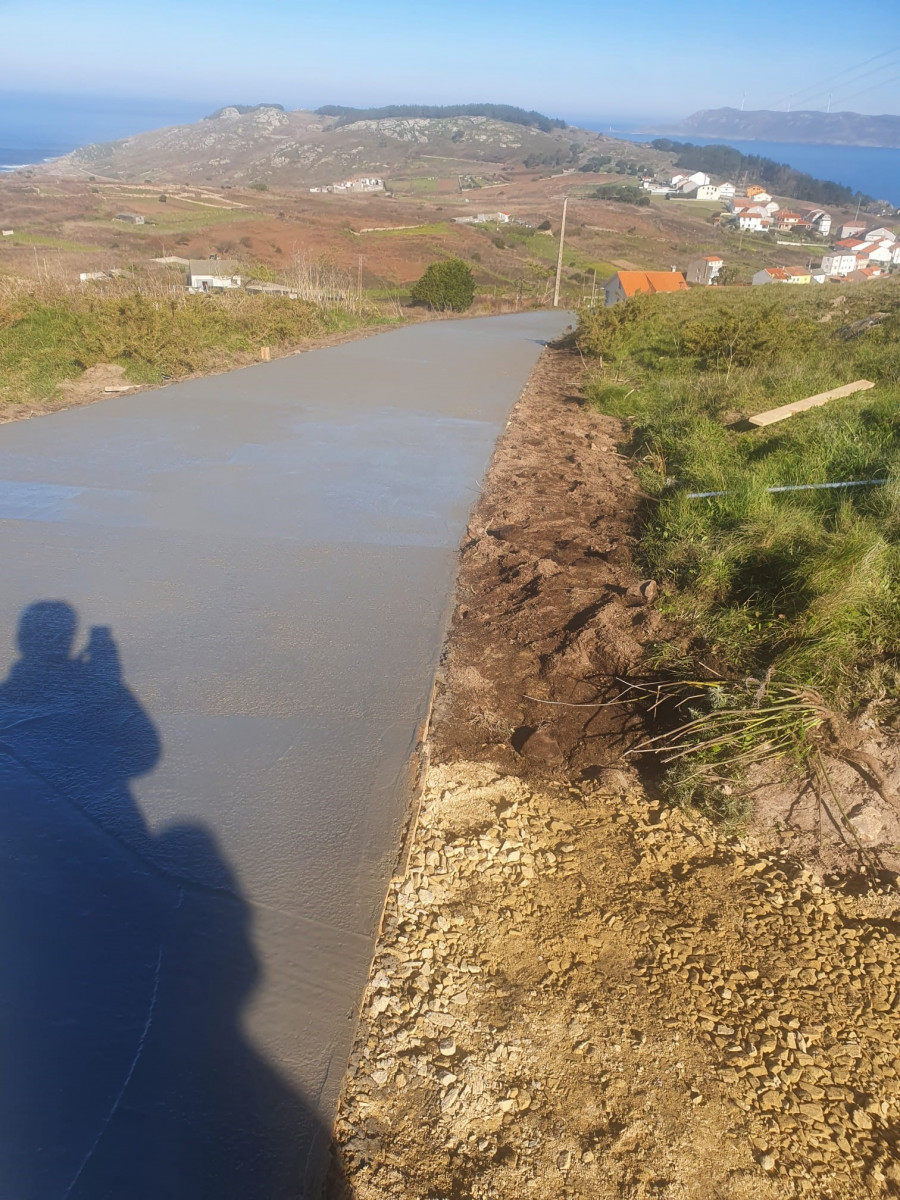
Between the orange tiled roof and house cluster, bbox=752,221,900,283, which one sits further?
house cluster, bbox=752,221,900,283

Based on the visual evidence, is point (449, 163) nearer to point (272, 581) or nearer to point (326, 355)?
point (326, 355)

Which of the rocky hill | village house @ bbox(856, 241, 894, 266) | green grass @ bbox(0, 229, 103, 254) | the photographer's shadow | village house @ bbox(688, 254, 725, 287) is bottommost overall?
the photographer's shadow

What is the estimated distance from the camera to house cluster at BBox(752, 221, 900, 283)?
2048 inches

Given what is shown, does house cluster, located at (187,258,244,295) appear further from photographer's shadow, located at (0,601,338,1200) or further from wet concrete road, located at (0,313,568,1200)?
photographer's shadow, located at (0,601,338,1200)

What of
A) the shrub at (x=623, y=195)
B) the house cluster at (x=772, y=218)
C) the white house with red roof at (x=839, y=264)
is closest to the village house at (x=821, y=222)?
the house cluster at (x=772, y=218)

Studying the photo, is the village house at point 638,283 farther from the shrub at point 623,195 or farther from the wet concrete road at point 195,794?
the shrub at point 623,195

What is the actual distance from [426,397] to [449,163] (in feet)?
449

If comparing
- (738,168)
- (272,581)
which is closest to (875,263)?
(272,581)

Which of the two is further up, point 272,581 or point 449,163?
point 449,163

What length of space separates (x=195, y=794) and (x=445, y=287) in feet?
75.2

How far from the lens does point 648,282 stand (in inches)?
1215

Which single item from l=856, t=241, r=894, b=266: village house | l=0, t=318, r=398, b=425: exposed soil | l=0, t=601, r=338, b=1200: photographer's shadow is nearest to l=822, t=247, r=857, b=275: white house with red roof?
l=856, t=241, r=894, b=266: village house

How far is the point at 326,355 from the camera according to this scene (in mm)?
13180

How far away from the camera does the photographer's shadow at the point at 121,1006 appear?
1897 millimetres
